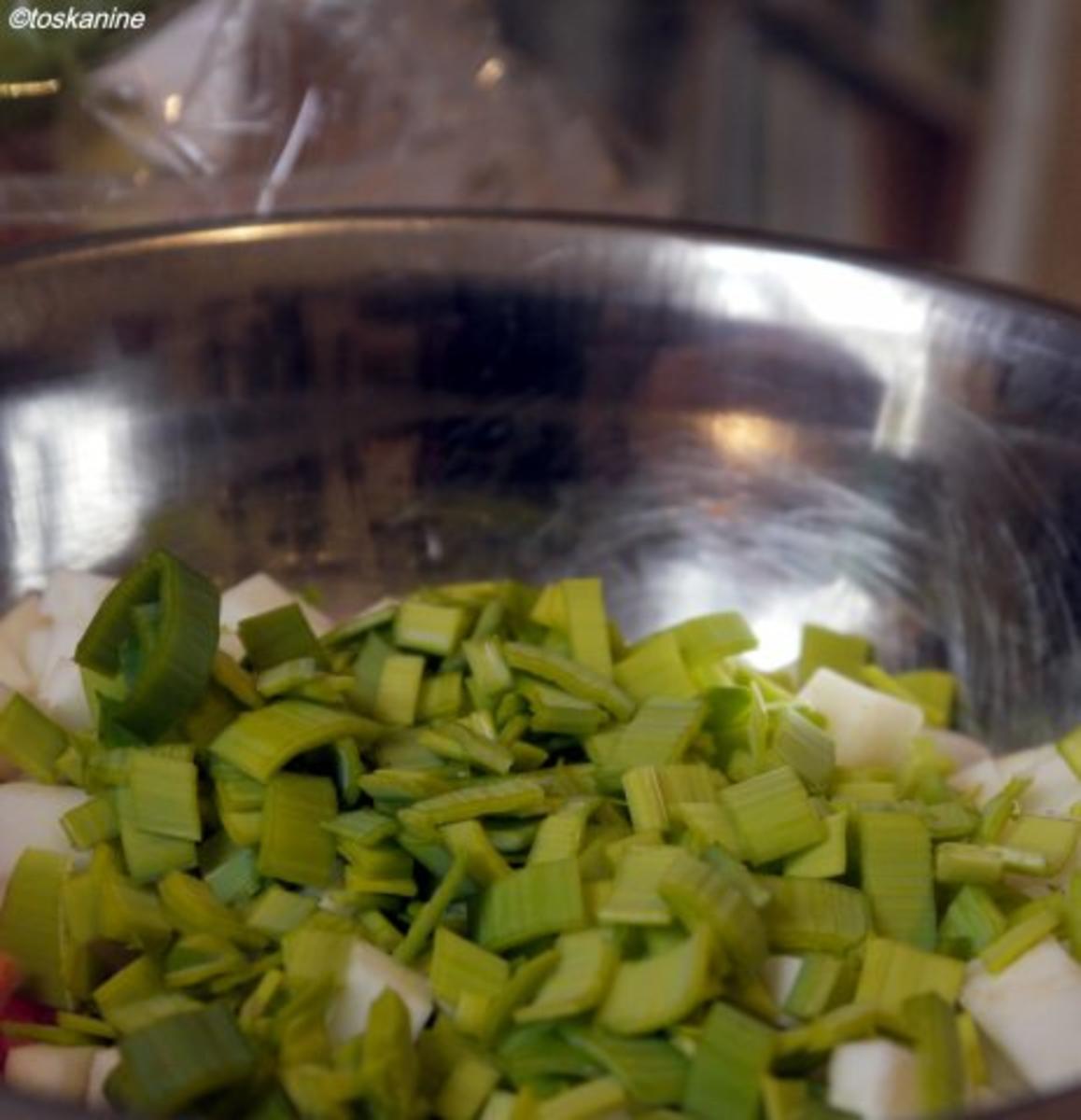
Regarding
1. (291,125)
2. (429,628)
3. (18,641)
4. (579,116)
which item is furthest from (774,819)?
(579,116)

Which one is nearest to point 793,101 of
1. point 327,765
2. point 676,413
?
point 676,413

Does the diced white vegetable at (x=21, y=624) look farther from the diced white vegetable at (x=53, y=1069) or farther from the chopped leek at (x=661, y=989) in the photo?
the chopped leek at (x=661, y=989)

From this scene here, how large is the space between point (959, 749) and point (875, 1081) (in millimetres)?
393

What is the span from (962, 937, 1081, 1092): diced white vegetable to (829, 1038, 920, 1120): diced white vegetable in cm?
7

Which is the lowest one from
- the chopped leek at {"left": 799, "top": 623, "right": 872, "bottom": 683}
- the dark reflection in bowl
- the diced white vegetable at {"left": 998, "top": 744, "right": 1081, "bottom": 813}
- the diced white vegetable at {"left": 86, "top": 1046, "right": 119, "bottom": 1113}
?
the diced white vegetable at {"left": 86, "top": 1046, "right": 119, "bottom": 1113}

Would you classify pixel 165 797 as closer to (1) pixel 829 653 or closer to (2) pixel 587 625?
(2) pixel 587 625

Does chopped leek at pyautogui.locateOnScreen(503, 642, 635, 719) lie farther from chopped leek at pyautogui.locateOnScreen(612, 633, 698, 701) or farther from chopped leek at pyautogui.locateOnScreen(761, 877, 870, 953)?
chopped leek at pyautogui.locateOnScreen(761, 877, 870, 953)

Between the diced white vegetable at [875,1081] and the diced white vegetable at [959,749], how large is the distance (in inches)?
13.5

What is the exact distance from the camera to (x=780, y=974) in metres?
0.75

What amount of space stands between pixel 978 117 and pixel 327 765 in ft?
6.09

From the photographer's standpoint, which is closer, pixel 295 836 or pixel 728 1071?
pixel 728 1071

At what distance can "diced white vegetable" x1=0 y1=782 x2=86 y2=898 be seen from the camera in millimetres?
830
